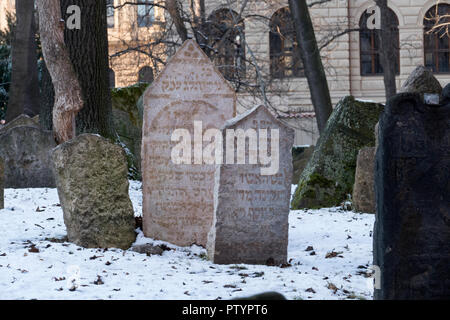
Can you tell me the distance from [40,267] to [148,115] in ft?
8.32

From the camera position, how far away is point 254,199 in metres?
7.01

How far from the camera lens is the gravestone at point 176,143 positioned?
814 centimetres

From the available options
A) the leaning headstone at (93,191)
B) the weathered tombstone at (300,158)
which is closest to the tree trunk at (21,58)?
the weathered tombstone at (300,158)

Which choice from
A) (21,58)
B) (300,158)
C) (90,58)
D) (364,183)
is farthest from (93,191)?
(300,158)

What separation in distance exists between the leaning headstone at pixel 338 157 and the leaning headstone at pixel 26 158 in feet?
13.9

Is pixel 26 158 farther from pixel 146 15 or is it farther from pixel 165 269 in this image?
pixel 146 15

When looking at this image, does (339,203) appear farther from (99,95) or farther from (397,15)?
(397,15)

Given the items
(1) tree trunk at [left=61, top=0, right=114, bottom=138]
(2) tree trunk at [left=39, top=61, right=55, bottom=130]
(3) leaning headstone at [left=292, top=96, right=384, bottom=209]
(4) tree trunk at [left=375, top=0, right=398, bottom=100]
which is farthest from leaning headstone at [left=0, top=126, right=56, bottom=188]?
(4) tree trunk at [left=375, top=0, right=398, bottom=100]

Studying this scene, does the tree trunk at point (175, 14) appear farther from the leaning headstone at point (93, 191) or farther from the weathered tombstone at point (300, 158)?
the leaning headstone at point (93, 191)

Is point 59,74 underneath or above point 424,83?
above

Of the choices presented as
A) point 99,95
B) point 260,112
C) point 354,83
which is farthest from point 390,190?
point 354,83

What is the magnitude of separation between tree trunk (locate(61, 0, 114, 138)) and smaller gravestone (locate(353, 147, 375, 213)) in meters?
4.39

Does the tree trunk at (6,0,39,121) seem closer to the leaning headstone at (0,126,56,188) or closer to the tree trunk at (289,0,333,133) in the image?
the leaning headstone at (0,126,56,188)

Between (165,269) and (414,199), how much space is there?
260cm
